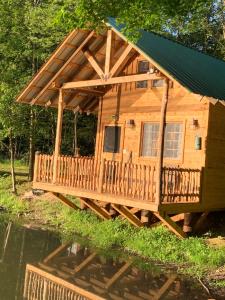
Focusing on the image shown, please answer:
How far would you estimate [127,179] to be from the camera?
13.2 metres

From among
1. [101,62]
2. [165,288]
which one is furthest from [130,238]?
[101,62]

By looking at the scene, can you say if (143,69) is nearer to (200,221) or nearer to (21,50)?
(200,221)

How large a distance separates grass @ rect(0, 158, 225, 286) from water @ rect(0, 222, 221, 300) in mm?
522

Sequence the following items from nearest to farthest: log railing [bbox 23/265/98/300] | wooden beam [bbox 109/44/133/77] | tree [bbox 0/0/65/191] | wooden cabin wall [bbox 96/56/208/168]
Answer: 1. log railing [bbox 23/265/98/300]
2. wooden beam [bbox 109/44/133/77]
3. wooden cabin wall [bbox 96/56/208/168]
4. tree [bbox 0/0/65/191]

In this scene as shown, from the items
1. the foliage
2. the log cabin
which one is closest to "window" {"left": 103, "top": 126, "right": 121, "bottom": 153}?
the log cabin

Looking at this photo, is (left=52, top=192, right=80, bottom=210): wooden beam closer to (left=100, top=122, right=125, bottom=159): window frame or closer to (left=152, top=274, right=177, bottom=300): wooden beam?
(left=100, top=122, right=125, bottom=159): window frame

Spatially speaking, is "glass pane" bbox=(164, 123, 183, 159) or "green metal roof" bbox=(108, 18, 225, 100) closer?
"green metal roof" bbox=(108, 18, 225, 100)

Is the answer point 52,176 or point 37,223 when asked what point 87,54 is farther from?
point 37,223

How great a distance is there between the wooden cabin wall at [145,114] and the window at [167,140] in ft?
0.57

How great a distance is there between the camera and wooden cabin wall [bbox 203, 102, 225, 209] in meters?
14.6

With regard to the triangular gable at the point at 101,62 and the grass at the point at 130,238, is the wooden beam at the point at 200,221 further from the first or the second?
the triangular gable at the point at 101,62

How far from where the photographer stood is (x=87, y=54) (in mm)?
15719

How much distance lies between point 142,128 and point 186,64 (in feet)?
9.16

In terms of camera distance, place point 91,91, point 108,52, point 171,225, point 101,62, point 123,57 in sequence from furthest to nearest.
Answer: point 91,91, point 101,62, point 108,52, point 123,57, point 171,225
